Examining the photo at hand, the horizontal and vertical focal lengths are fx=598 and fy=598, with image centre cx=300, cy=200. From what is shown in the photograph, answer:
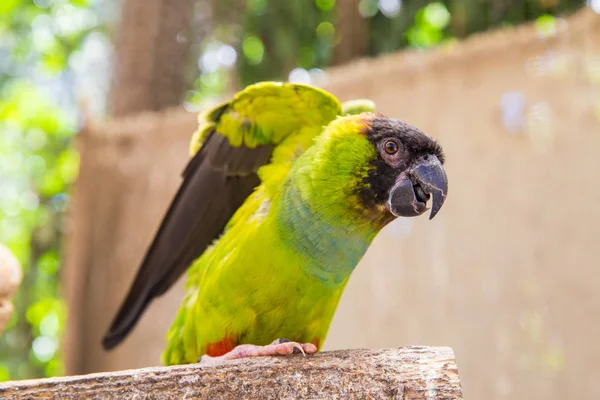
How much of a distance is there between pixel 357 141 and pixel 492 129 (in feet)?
6.55

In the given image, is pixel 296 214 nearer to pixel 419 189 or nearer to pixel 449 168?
pixel 419 189

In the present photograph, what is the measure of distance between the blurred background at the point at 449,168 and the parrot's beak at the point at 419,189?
74.4 inches

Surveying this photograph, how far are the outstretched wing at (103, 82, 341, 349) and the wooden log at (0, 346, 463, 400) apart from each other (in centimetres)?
90

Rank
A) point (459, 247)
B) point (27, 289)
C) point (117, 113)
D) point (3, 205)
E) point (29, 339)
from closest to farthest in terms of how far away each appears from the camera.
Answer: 1. point (459, 247)
2. point (117, 113)
3. point (27, 289)
4. point (29, 339)
5. point (3, 205)

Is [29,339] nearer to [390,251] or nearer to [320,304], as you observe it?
[390,251]

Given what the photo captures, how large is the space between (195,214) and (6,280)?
72 centimetres

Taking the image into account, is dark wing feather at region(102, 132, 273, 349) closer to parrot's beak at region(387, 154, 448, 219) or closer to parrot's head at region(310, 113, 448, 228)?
parrot's head at region(310, 113, 448, 228)

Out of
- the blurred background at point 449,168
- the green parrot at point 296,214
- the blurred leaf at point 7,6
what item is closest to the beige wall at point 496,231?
the blurred background at point 449,168

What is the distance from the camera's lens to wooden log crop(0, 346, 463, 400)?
117 centimetres

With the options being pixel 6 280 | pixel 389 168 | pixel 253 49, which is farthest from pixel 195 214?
pixel 253 49

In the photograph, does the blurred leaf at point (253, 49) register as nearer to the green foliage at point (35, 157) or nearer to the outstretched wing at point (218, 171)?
the green foliage at point (35, 157)

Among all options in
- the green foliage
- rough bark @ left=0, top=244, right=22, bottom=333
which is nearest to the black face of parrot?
rough bark @ left=0, top=244, right=22, bottom=333

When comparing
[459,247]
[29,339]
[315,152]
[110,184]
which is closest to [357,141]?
[315,152]

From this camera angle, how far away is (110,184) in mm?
4078
